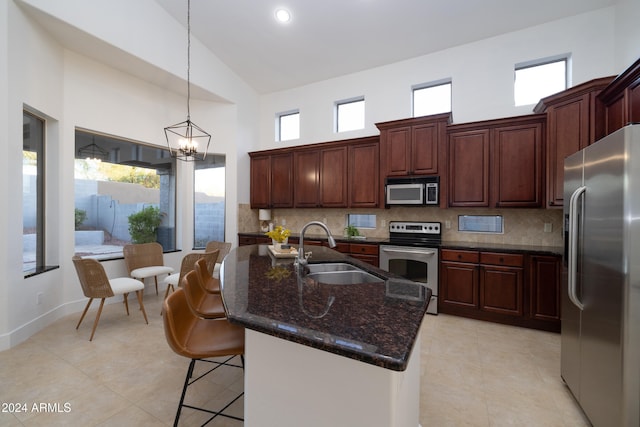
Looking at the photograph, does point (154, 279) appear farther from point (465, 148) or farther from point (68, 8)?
point (465, 148)

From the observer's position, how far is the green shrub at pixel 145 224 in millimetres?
4234

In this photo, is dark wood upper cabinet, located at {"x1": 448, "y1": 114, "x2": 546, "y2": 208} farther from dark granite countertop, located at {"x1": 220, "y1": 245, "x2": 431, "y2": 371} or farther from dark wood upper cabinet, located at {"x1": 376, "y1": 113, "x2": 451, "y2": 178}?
dark granite countertop, located at {"x1": 220, "y1": 245, "x2": 431, "y2": 371}

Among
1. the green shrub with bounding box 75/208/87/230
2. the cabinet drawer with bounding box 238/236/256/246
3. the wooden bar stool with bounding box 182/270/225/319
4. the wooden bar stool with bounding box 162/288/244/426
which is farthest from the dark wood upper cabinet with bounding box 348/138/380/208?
the green shrub with bounding box 75/208/87/230

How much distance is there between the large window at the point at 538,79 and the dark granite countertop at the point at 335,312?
353 centimetres

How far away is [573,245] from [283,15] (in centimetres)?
409

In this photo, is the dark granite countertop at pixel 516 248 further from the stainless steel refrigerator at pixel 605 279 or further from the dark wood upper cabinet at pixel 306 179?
the dark wood upper cabinet at pixel 306 179

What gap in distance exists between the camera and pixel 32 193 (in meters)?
3.09

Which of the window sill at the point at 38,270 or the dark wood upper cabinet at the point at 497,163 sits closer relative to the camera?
the window sill at the point at 38,270

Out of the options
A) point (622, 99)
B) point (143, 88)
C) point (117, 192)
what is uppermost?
point (143, 88)

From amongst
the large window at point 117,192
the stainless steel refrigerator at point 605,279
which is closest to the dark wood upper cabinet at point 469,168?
the stainless steel refrigerator at point 605,279

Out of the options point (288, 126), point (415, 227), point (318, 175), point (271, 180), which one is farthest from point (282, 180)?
point (415, 227)

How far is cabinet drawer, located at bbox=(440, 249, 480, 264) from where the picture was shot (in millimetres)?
3234

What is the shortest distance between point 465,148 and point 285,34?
3.05m

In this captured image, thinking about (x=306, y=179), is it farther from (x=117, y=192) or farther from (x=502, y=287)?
(x=502, y=287)
